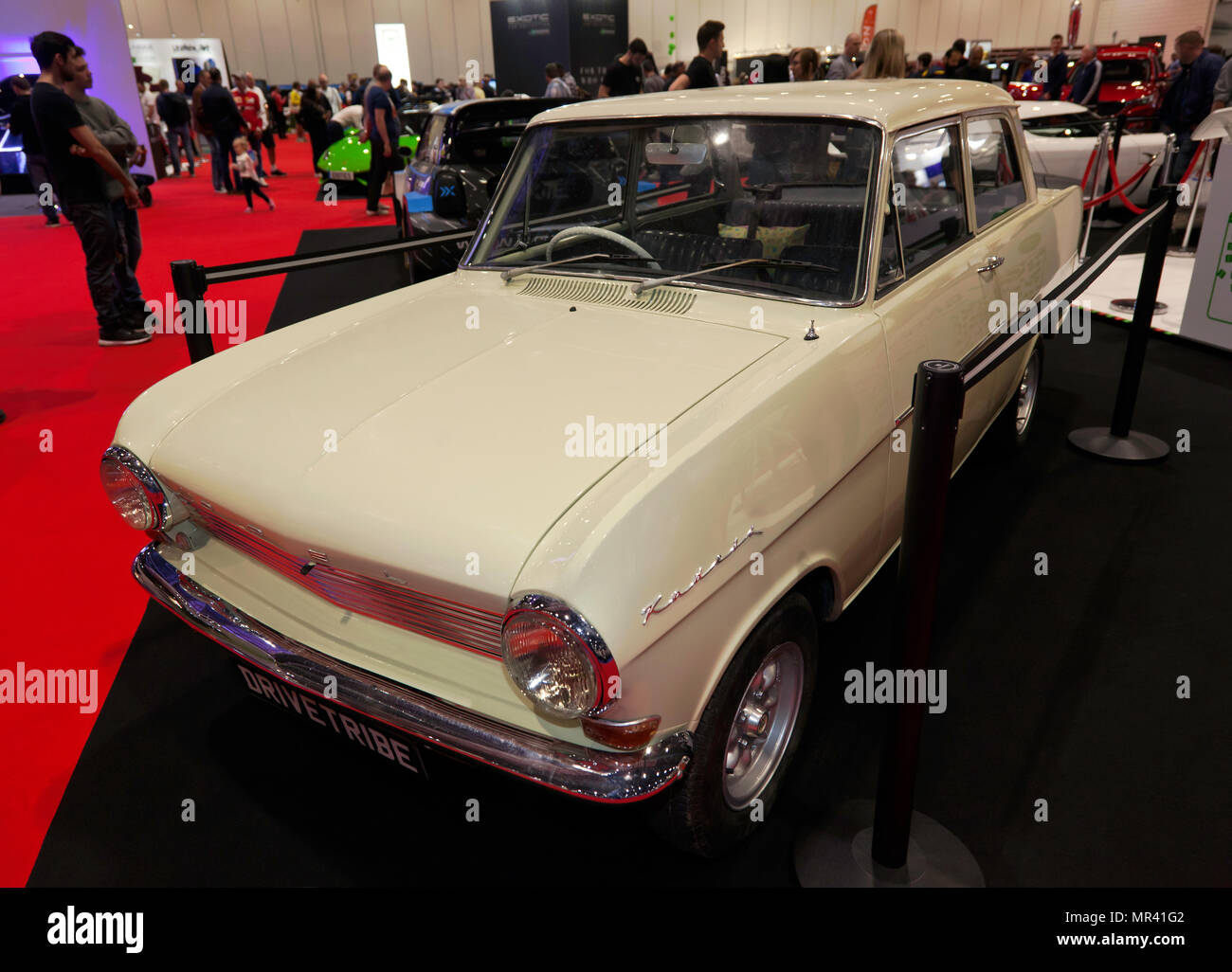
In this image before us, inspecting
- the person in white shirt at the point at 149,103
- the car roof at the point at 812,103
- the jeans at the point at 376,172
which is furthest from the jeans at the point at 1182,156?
the person in white shirt at the point at 149,103

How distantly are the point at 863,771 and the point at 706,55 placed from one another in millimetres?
6861

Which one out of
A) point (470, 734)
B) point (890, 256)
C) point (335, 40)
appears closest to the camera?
point (470, 734)

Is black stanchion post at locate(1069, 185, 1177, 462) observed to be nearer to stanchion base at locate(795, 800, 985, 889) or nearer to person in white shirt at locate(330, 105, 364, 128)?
stanchion base at locate(795, 800, 985, 889)

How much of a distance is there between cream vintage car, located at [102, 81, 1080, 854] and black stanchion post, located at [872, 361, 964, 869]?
0.28 meters

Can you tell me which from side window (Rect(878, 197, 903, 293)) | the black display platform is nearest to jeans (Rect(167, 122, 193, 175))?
the black display platform

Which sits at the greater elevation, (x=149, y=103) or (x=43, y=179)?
(x=149, y=103)

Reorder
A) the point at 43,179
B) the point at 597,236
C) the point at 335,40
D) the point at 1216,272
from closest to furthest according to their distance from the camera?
1. the point at 597,236
2. the point at 1216,272
3. the point at 43,179
4. the point at 335,40

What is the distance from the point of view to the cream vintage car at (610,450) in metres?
1.55

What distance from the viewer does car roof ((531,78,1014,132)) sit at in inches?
97.8

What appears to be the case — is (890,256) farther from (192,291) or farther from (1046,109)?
(1046,109)

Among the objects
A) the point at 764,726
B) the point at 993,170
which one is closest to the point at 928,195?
the point at 993,170

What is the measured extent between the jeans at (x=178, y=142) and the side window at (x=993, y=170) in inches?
650

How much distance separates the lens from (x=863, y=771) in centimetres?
227

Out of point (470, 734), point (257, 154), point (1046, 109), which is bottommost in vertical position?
point (470, 734)
